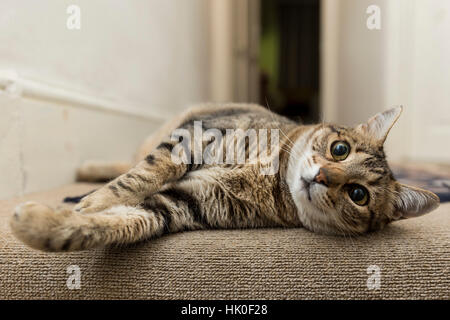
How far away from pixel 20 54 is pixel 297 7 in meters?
8.07

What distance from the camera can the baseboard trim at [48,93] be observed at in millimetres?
1063

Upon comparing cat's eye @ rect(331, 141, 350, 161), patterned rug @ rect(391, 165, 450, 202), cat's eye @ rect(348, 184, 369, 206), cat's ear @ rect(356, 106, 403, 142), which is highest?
cat's ear @ rect(356, 106, 403, 142)

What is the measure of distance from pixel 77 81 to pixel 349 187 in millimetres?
1071

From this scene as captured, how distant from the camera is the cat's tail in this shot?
142cm

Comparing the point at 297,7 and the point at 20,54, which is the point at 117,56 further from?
the point at 297,7

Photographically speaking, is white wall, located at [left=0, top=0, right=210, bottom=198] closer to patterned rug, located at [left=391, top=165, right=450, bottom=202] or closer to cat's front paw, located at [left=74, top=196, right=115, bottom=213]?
cat's front paw, located at [left=74, top=196, right=115, bottom=213]

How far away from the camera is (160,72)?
2.35m

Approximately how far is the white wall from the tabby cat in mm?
461

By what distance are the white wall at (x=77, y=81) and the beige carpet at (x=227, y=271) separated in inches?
18.6

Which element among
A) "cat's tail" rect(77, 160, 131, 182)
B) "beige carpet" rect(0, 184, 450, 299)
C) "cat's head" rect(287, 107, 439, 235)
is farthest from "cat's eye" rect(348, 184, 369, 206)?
"cat's tail" rect(77, 160, 131, 182)

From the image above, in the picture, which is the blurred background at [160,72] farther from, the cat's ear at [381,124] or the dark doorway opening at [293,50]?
the dark doorway opening at [293,50]
